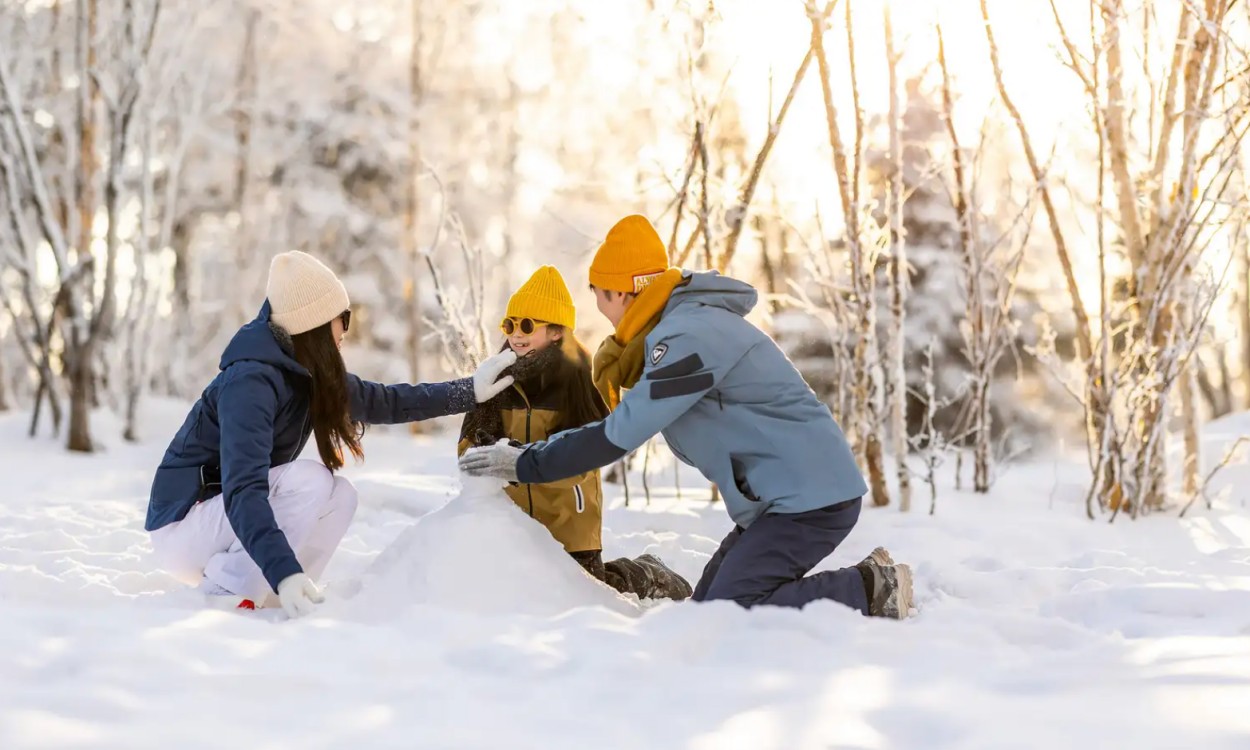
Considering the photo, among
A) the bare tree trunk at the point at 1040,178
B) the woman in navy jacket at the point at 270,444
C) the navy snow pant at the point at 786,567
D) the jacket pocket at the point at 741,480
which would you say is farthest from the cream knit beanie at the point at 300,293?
the bare tree trunk at the point at 1040,178

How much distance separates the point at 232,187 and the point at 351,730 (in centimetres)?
1382

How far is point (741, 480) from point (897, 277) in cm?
220

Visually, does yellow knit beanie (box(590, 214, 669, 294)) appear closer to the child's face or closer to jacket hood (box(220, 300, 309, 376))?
the child's face

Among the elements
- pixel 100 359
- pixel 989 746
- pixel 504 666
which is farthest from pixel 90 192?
pixel 989 746

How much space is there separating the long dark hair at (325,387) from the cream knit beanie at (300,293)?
4 centimetres

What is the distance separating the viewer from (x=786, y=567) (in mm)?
2533

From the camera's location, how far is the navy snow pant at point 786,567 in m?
2.50

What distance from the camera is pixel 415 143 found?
43.9 ft

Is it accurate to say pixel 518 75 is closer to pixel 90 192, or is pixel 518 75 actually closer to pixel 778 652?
pixel 90 192

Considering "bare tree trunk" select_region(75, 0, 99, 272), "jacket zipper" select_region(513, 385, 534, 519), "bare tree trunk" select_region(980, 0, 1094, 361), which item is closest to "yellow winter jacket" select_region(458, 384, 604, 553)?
"jacket zipper" select_region(513, 385, 534, 519)

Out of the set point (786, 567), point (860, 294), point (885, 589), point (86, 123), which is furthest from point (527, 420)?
point (86, 123)

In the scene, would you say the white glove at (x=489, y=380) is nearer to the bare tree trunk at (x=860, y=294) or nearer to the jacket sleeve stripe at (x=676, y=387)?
the jacket sleeve stripe at (x=676, y=387)

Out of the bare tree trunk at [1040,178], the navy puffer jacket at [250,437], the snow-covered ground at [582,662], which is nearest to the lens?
the snow-covered ground at [582,662]

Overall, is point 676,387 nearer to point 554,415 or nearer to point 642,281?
point 642,281
